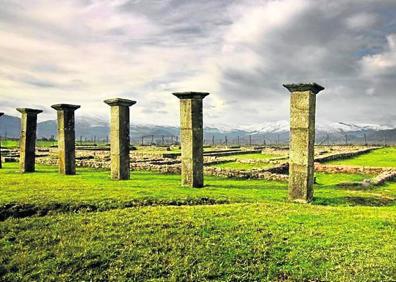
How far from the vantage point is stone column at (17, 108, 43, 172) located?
74.4 ft

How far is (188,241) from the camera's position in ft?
30.5

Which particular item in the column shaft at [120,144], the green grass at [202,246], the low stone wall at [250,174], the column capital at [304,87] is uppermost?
the column capital at [304,87]

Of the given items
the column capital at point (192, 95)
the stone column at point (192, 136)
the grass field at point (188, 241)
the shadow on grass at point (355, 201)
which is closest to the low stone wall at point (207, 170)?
the stone column at point (192, 136)

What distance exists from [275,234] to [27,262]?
18.7 feet

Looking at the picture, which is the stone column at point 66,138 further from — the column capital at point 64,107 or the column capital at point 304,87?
the column capital at point 304,87

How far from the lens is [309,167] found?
1397cm

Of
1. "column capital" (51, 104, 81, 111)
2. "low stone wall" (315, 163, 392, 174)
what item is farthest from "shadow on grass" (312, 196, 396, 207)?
"column capital" (51, 104, 81, 111)

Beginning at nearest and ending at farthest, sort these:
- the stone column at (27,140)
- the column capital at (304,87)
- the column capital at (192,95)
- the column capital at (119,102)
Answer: the column capital at (304,87) → the column capital at (192,95) → the column capital at (119,102) → the stone column at (27,140)

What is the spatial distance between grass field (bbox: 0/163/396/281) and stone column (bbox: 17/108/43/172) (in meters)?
10.4

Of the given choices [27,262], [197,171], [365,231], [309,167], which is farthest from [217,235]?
[197,171]

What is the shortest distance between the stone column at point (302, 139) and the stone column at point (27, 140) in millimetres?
15562

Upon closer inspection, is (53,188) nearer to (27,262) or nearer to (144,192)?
(144,192)

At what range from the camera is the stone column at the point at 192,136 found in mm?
17125

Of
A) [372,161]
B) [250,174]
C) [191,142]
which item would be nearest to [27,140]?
[191,142]
